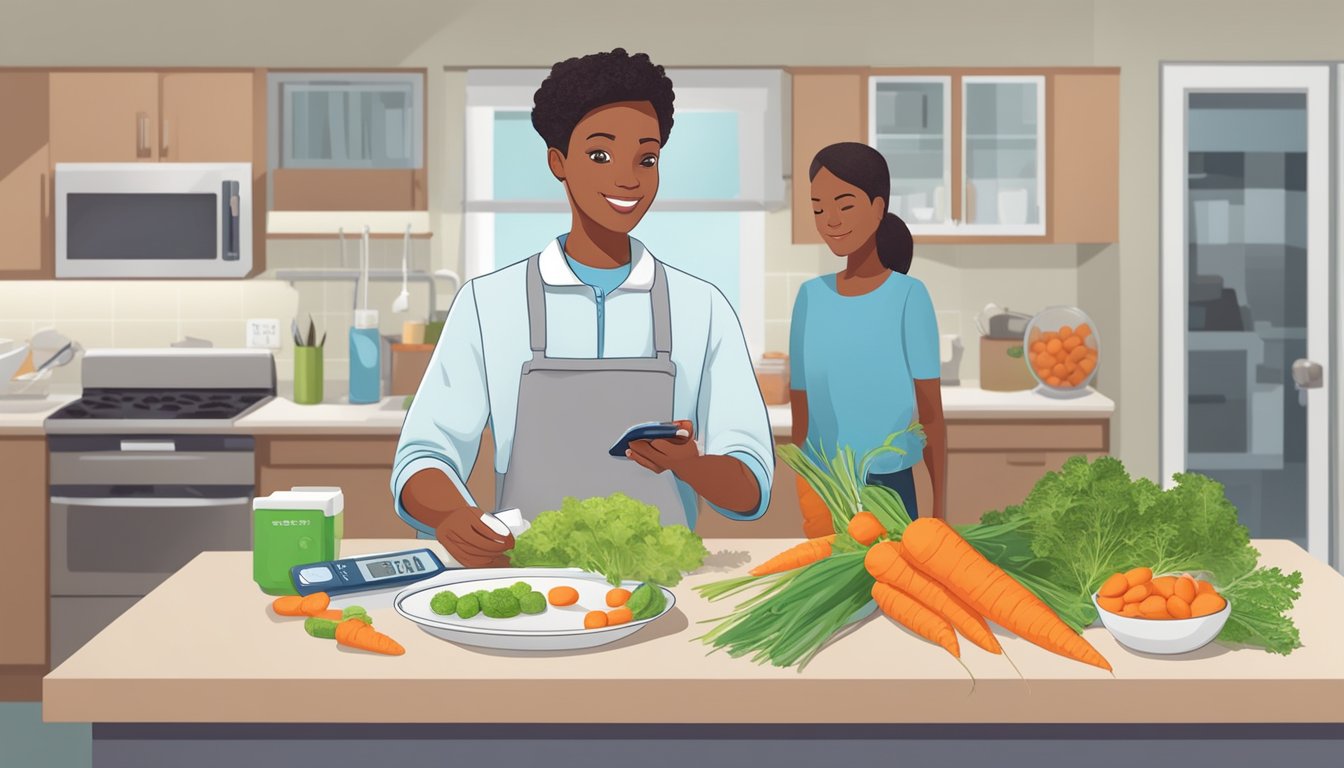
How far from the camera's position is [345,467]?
4.20 metres

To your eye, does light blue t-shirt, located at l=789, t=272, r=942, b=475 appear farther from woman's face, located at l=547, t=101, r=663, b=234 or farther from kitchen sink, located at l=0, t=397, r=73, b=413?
kitchen sink, located at l=0, t=397, r=73, b=413

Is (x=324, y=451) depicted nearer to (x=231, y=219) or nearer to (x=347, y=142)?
(x=231, y=219)

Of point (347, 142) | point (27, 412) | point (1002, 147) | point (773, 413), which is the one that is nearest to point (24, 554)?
point (27, 412)

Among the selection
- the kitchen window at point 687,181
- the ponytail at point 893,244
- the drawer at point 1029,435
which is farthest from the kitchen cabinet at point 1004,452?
the ponytail at point 893,244

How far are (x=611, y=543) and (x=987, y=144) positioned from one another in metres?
3.08

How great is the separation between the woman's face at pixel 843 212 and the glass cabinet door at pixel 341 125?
2066 millimetres

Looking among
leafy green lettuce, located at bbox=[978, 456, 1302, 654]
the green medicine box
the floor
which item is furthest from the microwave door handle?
leafy green lettuce, located at bbox=[978, 456, 1302, 654]

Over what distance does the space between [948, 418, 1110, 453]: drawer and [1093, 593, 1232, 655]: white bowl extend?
2.63 metres

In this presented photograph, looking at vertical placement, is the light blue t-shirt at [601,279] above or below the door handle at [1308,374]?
above

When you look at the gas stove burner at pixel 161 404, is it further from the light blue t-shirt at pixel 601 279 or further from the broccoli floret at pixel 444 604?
the broccoli floret at pixel 444 604

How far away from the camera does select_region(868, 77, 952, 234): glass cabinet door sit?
455cm

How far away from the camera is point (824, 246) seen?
4.84m

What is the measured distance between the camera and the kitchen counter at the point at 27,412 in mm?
4117
